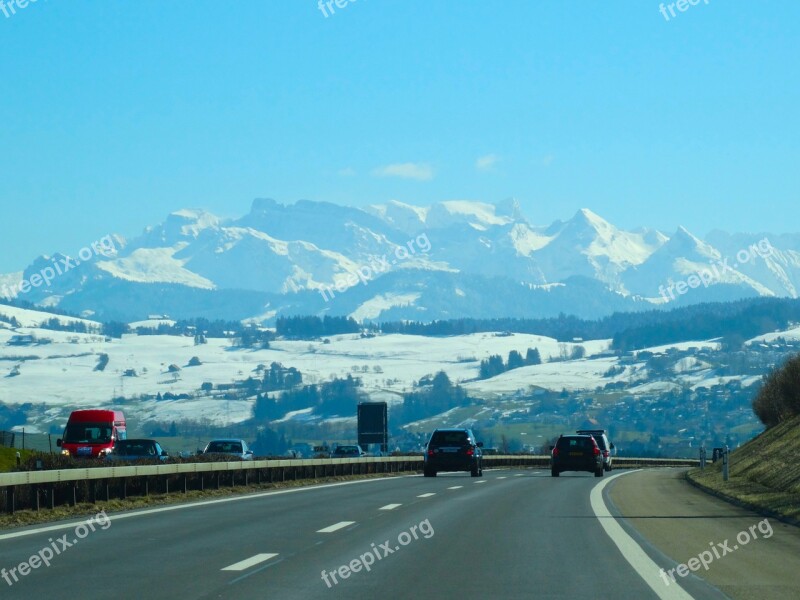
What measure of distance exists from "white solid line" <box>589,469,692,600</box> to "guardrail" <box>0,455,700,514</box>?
9.44 meters

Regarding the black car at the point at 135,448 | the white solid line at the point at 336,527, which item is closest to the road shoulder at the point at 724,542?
the white solid line at the point at 336,527

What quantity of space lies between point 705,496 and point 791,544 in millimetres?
14336

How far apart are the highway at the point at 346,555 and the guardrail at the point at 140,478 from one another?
4.76 ft

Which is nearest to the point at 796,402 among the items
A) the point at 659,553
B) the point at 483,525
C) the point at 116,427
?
the point at 116,427

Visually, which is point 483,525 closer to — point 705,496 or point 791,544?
point 791,544

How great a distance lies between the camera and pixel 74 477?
23.8 meters

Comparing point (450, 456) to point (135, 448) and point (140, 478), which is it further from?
point (140, 478)

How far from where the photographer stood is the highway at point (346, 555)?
12.5 metres

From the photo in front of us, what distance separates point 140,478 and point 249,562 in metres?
14.5

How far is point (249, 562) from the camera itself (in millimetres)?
14586

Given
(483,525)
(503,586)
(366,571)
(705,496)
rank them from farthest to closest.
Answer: (705,496) < (483,525) < (366,571) < (503,586)

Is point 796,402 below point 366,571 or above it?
above

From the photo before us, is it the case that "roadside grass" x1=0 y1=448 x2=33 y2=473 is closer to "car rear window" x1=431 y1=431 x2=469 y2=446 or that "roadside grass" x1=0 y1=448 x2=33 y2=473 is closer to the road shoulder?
"car rear window" x1=431 y1=431 x2=469 y2=446

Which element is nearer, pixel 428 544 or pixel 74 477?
pixel 428 544
